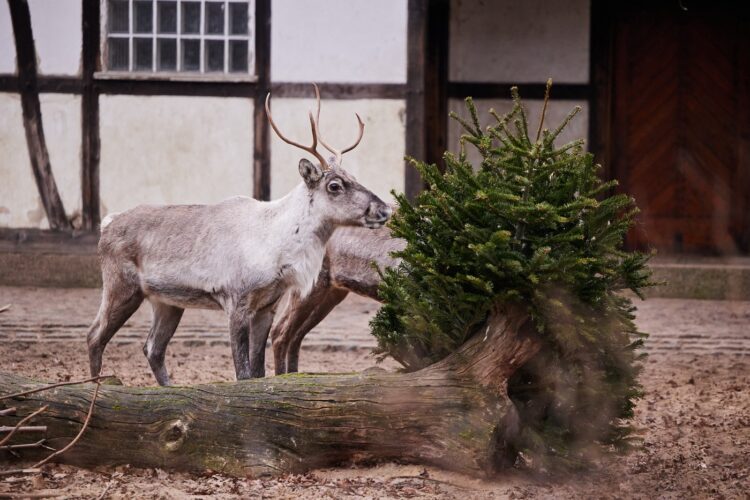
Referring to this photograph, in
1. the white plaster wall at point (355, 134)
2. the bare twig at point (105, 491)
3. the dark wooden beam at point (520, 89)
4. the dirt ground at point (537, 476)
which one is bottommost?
the dirt ground at point (537, 476)

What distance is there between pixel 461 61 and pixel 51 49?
479 centimetres

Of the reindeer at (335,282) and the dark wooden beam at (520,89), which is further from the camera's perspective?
the dark wooden beam at (520,89)

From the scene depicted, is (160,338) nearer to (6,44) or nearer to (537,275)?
(537,275)

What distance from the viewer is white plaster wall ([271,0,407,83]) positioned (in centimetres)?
1106

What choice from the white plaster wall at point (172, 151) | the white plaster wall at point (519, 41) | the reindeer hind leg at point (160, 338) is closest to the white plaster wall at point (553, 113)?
the white plaster wall at point (519, 41)

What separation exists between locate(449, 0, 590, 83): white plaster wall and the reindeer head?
22.9 ft

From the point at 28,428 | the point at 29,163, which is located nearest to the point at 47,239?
the point at 29,163

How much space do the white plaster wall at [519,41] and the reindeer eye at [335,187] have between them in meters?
7.02

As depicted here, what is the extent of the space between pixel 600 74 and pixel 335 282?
22.2ft

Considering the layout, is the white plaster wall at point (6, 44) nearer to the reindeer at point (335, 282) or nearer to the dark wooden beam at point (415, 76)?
the dark wooden beam at point (415, 76)

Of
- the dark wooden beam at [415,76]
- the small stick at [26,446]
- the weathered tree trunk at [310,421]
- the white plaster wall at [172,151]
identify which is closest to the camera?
the small stick at [26,446]

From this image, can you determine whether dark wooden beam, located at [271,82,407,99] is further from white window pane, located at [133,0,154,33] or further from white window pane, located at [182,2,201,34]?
white window pane, located at [133,0,154,33]

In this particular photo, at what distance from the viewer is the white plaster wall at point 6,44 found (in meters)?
11.2

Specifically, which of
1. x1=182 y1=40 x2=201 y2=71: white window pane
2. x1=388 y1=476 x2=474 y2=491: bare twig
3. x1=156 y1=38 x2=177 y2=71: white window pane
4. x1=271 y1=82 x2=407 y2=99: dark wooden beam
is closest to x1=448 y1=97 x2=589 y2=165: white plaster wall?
x1=271 y1=82 x2=407 y2=99: dark wooden beam
